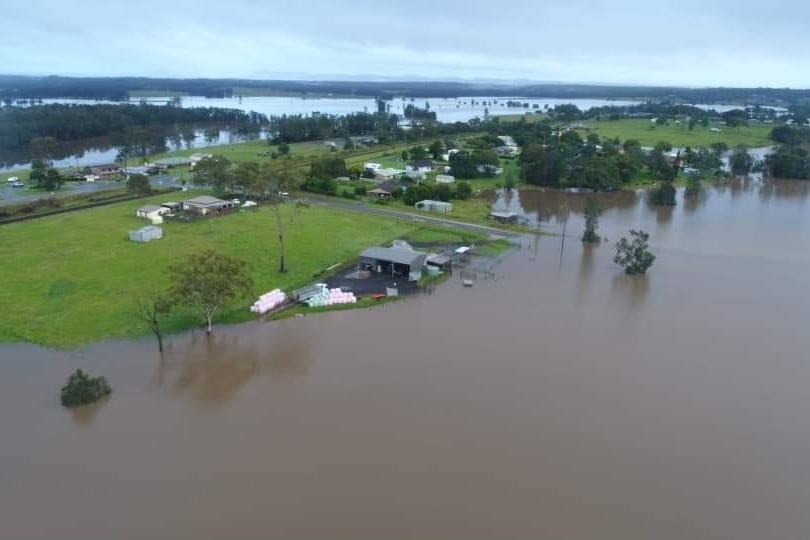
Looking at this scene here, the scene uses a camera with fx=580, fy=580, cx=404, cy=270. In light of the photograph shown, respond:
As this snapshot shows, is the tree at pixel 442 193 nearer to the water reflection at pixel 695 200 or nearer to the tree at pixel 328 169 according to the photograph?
the tree at pixel 328 169

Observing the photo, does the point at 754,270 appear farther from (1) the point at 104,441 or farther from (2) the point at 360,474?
(1) the point at 104,441

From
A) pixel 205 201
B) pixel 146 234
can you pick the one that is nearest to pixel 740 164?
pixel 205 201

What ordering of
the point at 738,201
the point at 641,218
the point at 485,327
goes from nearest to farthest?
the point at 485,327
the point at 641,218
the point at 738,201

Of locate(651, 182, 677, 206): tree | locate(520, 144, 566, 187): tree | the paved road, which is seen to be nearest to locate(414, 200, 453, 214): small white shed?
the paved road

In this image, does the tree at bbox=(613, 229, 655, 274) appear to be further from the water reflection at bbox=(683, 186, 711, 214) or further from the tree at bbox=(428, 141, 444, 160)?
the tree at bbox=(428, 141, 444, 160)

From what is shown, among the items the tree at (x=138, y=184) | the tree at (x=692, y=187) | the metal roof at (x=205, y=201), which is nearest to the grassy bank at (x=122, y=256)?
the metal roof at (x=205, y=201)

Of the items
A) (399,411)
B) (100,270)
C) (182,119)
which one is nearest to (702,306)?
(399,411)
